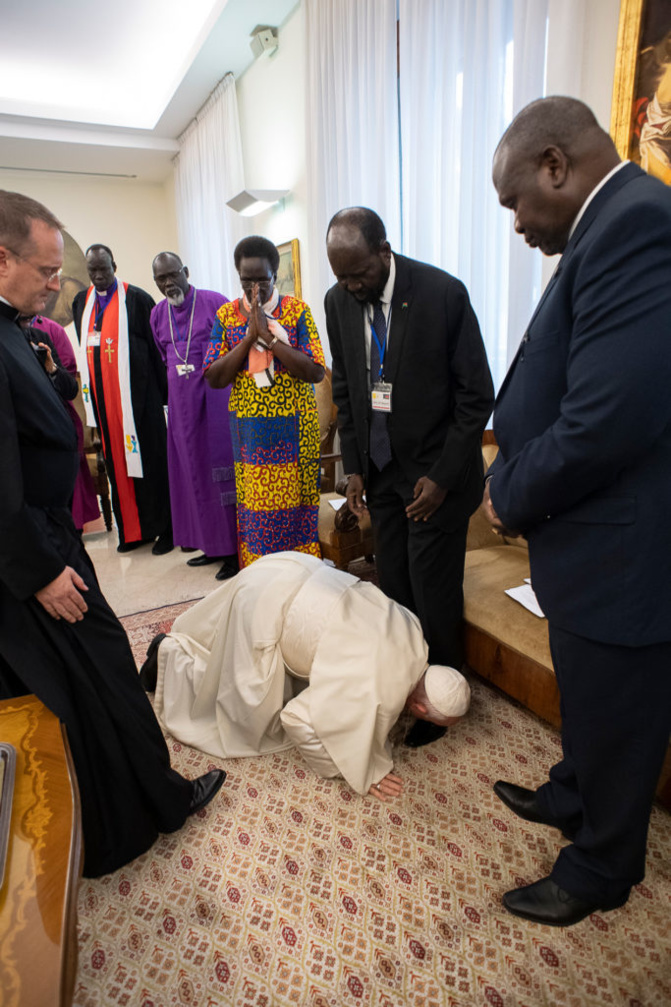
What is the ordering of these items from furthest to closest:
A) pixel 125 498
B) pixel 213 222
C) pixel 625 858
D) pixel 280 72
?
pixel 213 222 < pixel 280 72 < pixel 125 498 < pixel 625 858

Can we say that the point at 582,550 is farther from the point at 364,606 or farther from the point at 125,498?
the point at 125,498

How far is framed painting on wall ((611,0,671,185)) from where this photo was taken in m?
1.70

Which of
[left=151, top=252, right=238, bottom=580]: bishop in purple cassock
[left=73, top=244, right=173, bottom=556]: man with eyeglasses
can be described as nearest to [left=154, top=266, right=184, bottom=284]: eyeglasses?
[left=151, top=252, right=238, bottom=580]: bishop in purple cassock

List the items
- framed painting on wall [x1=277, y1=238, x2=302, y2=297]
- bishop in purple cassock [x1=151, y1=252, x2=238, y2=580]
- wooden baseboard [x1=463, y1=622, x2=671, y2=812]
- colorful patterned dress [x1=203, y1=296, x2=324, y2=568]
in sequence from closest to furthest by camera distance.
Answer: wooden baseboard [x1=463, y1=622, x2=671, y2=812] → colorful patterned dress [x1=203, y1=296, x2=324, y2=568] → bishop in purple cassock [x1=151, y1=252, x2=238, y2=580] → framed painting on wall [x1=277, y1=238, x2=302, y2=297]

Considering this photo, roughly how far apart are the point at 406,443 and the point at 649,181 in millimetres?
1039

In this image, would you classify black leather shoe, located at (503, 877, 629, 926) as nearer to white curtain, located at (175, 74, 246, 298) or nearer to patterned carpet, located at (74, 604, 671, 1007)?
patterned carpet, located at (74, 604, 671, 1007)

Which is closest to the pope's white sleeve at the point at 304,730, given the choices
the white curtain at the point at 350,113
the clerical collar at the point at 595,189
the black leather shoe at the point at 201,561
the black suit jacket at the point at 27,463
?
the black suit jacket at the point at 27,463

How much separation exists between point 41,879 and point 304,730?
1045 mm

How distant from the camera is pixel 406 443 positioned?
1.86 m

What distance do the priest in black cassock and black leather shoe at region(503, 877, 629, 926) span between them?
976 mm

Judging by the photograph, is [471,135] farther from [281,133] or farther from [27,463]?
[281,133]

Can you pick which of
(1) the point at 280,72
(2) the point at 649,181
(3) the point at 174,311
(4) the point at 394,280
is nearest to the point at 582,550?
(2) the point at 649,181

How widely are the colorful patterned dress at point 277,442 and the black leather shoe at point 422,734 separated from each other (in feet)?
3.78

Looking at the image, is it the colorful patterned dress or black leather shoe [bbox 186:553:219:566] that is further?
black leather shoe [bbox 186:553:219:566]
